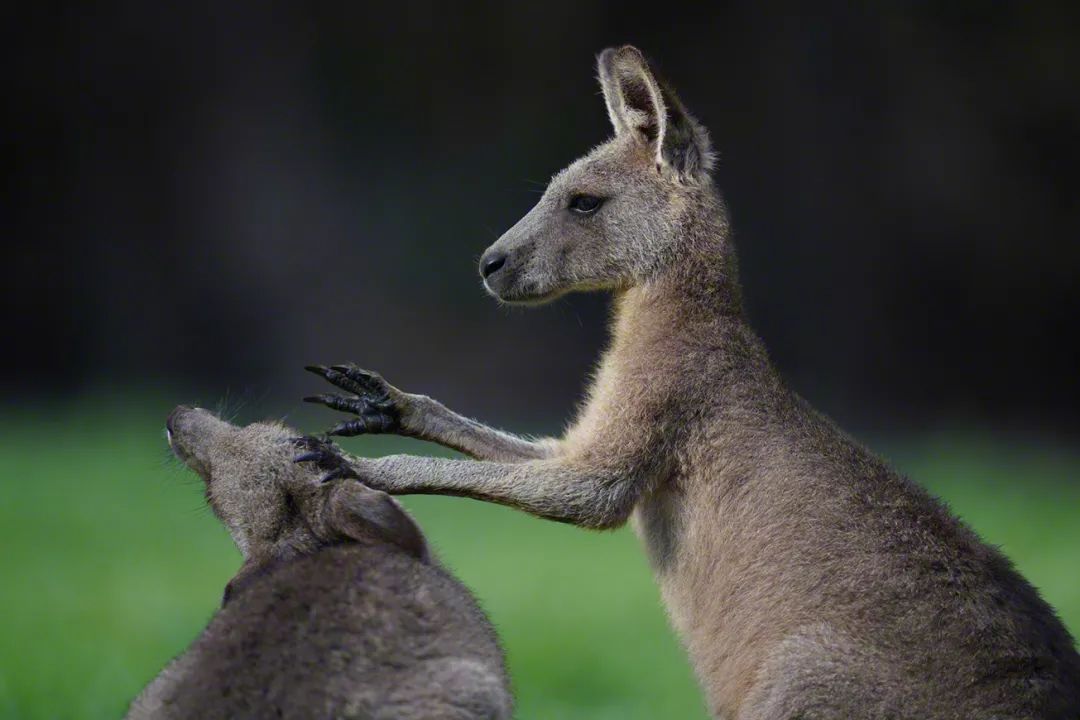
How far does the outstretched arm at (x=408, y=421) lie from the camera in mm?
5965

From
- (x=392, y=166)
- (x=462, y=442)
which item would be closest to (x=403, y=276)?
(x=392, y=166)

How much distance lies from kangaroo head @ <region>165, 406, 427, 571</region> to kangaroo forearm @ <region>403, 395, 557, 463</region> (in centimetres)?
52

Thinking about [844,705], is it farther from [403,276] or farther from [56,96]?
[56,96]

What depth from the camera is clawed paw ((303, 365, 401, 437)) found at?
19.5ft

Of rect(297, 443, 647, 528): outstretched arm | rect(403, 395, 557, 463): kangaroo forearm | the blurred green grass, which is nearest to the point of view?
rect(297, 443, 647, 528): outstretched arm

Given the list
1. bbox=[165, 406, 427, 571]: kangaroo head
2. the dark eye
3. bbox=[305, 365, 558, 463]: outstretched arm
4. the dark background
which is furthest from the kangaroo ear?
the dark background

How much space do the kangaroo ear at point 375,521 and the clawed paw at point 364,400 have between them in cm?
59

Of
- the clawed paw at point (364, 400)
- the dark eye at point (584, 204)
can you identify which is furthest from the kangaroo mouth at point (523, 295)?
the clawed paw at point (364, 400)

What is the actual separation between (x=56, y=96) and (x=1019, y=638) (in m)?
14.2

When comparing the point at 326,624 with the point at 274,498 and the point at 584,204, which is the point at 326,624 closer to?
the point at 274,498

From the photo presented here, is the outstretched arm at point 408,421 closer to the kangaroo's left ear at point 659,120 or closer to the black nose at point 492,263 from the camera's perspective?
the black nose at point 492,263

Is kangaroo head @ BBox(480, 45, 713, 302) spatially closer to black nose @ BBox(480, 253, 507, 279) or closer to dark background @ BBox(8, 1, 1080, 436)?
black nose @ BBox(480, 253, 507, 279)

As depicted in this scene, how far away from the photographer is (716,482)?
19.9 feet

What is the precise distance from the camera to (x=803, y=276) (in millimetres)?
17266
